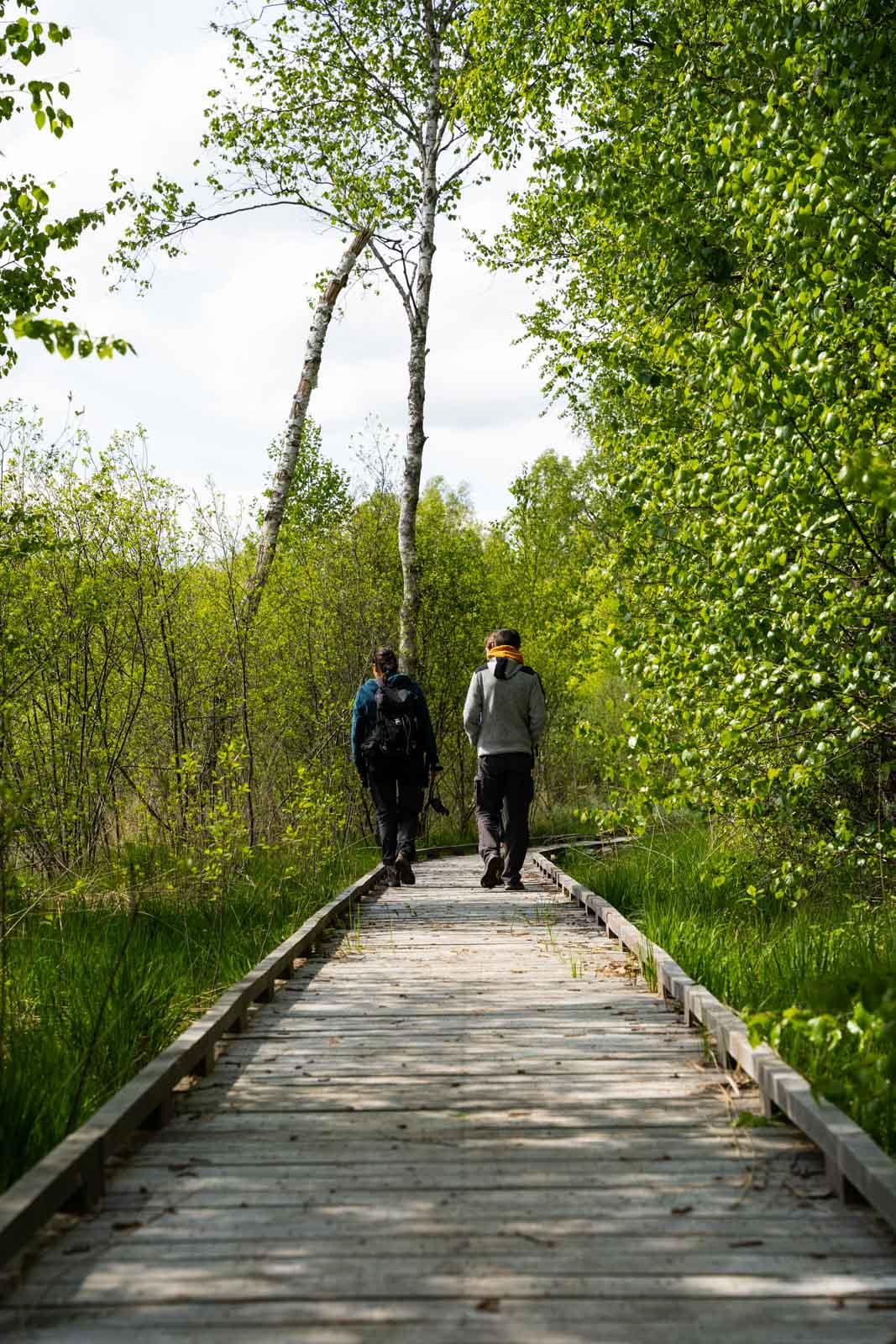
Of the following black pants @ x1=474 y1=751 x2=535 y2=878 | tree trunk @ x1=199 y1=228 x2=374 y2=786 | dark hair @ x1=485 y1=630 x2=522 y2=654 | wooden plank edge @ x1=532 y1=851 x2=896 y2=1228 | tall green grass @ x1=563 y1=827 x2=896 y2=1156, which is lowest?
wooden plank edge @ x1=532 y1=851 x2=896 y2=1228

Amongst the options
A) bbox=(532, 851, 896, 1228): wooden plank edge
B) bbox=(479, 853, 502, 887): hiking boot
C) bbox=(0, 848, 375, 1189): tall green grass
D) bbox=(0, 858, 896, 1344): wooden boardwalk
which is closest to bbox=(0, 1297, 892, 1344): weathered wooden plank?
bbox=(0, 858, 896, 1344): wooden boardwalk

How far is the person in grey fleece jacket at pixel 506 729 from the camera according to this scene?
1112cm

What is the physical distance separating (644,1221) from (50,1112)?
6.86ft

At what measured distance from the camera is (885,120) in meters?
6.62

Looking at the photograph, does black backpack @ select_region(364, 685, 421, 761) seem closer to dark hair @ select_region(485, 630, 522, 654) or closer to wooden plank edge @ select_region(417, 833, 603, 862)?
dark hair @ select_region(485, 630, 522, 654)

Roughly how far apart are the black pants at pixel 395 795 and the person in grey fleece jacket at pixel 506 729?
63 centimetres

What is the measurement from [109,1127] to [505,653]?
784 cm

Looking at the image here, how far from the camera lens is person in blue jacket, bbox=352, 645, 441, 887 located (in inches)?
448

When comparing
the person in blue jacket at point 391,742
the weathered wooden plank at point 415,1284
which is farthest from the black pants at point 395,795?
the weathered wooden plank at point 415,1284

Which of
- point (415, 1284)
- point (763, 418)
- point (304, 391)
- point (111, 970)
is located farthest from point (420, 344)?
point (415, 1284)

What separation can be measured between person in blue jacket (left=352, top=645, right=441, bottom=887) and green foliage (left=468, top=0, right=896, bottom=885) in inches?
125

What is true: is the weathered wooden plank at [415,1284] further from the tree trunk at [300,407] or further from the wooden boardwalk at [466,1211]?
the tree trunk at [300,407]

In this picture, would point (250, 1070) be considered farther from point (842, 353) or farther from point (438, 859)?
point (438, 859)

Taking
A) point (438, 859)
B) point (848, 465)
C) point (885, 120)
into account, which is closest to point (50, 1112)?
point (848, 465)
